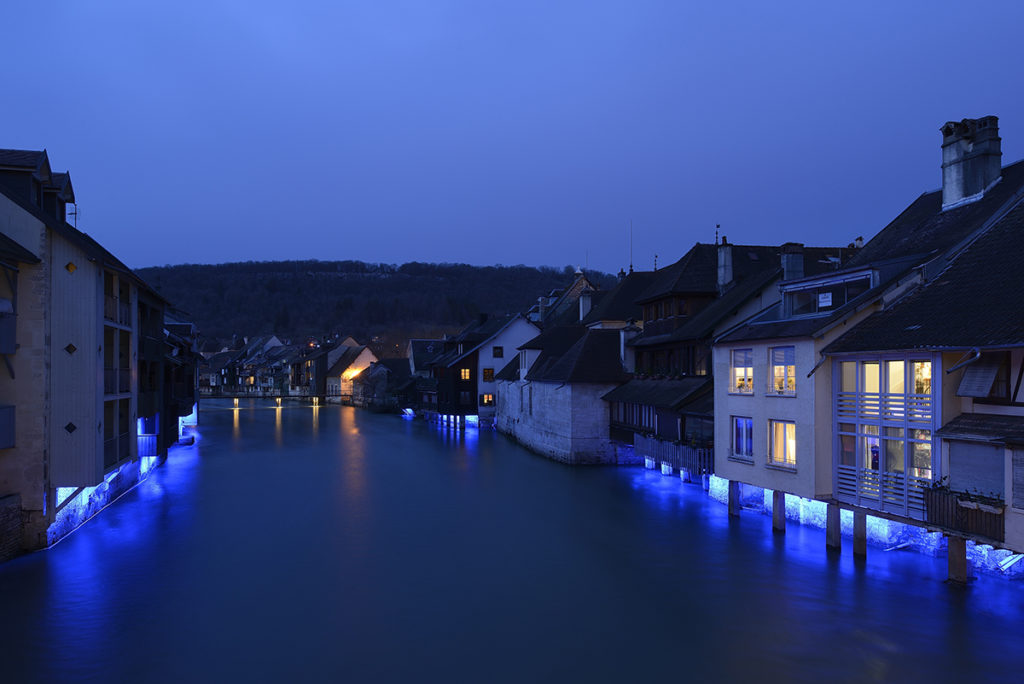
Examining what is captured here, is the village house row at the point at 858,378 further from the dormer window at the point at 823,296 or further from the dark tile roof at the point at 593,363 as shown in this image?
the dark tile roof at the point at 593,363

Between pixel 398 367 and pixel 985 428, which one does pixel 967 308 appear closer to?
pixel 985 428

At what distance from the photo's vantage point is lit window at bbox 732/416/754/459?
81.9ft

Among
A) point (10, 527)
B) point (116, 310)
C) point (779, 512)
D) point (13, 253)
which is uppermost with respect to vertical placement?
point (13, 253)

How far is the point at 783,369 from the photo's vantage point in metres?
23.2

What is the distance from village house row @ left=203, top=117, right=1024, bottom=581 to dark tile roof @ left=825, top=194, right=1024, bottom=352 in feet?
0.18

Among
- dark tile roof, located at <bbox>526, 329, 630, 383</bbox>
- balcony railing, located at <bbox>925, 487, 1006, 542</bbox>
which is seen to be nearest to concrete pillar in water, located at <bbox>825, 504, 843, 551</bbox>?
balcony railing, located at <bbox>925, 487, 1006, 542</bbox>

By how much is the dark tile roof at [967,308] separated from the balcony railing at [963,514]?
348 centimetres

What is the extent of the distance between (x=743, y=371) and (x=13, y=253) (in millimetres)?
23316

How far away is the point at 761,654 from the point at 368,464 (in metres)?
33.0

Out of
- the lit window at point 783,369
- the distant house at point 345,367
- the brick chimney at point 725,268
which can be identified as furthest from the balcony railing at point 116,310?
the distant house at point 345,367

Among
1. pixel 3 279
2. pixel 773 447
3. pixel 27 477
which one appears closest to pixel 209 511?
pixel 27 477

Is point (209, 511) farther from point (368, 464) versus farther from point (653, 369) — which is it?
point (653, 369)

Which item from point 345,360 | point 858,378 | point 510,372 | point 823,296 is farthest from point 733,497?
point 345,360

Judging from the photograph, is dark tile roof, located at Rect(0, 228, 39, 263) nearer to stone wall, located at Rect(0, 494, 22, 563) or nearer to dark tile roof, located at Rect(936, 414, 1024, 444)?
stone wall, located at Rect(0, 494, 22, 563)
